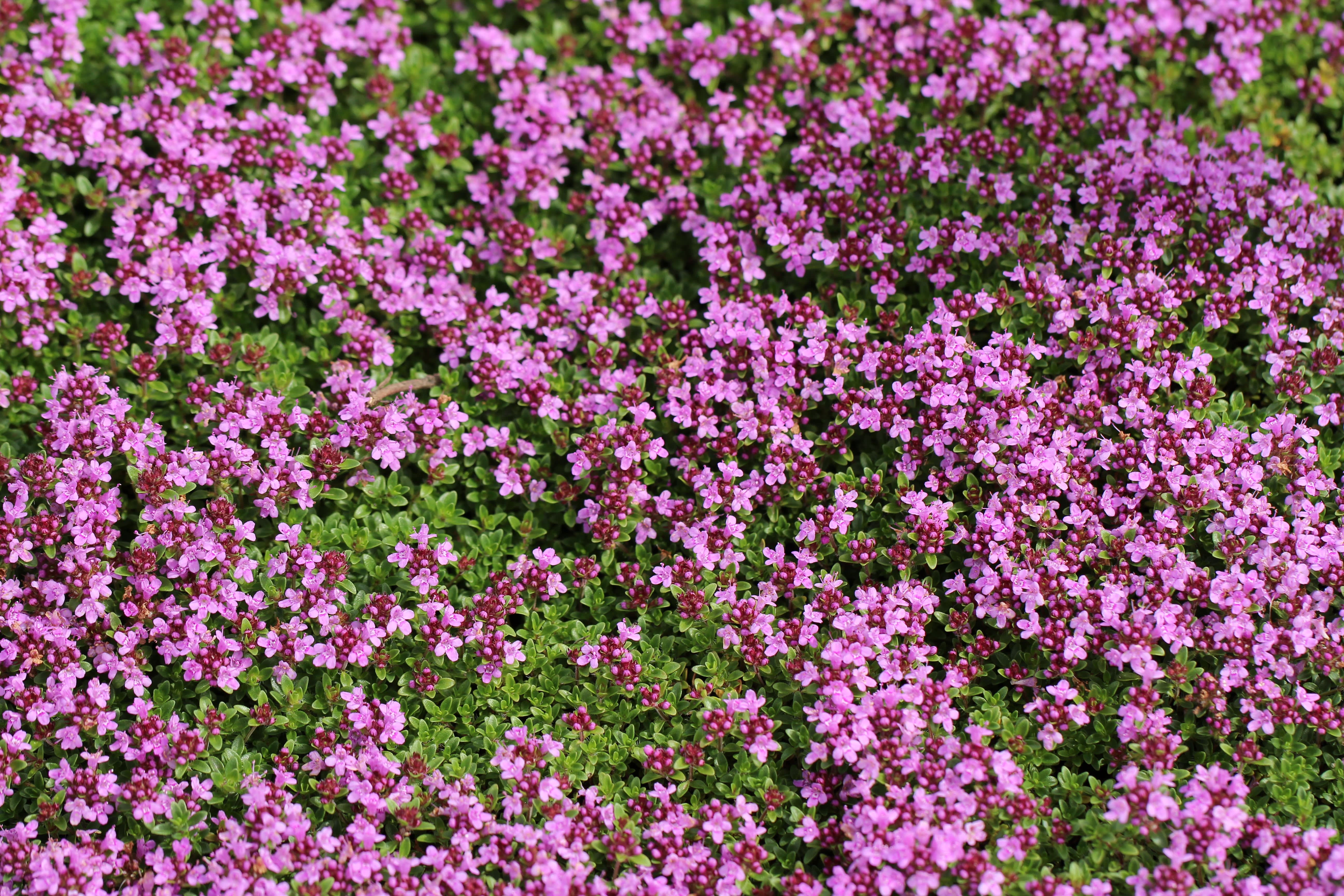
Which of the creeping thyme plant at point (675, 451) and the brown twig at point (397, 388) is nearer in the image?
the creeping thyme plant at point (675, 451)

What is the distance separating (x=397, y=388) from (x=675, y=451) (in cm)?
143

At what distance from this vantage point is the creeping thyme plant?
520cm

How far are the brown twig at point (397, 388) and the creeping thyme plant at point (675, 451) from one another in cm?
9

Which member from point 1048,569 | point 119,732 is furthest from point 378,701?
point 1048,569

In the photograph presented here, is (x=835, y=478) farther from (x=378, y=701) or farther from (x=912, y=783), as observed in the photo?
(x=378, y=701)

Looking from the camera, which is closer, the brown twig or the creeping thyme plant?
the creeping thyme plant

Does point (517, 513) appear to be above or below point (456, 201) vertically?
below

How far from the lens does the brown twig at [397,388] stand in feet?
20.7

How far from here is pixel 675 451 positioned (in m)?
6.36

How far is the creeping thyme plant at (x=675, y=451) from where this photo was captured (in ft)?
17.1

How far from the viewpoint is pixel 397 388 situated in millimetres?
6320

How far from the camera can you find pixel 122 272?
253 inches

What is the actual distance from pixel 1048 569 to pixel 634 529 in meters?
1.94

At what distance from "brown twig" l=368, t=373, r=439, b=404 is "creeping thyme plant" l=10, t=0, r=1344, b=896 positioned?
9 cm
